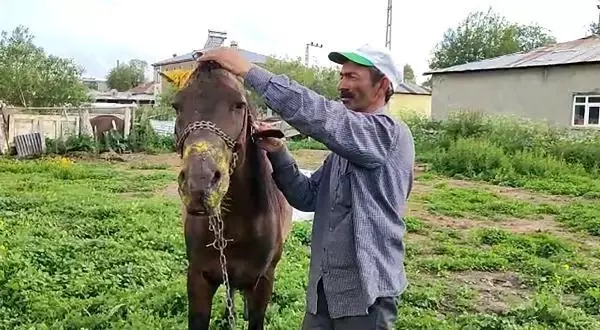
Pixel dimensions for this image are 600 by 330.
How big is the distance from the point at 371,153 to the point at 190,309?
150 cm

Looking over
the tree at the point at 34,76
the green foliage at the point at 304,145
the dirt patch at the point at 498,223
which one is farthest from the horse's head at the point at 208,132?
the tree at the point at 34,76

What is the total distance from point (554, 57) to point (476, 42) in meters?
22.2

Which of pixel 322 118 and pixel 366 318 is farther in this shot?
pixel 366 318

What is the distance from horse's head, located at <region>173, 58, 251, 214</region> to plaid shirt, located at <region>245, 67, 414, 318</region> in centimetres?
22

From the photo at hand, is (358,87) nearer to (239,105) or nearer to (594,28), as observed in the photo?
(239,105)

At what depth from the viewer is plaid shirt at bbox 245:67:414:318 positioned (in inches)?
74.1

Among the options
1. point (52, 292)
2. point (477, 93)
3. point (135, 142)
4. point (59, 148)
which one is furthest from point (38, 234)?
point (477, 93)

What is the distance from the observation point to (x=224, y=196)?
247cm

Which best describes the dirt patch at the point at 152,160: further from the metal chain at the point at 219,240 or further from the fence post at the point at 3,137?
the metal chain at the point at 219,240

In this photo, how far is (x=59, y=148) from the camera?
56.7ft

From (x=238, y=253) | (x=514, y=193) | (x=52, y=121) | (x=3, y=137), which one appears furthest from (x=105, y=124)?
(x=238, y=253)

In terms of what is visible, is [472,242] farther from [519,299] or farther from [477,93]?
[477,93]

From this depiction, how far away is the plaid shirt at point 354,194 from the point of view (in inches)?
74.1

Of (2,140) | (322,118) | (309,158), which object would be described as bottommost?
(309,158)
